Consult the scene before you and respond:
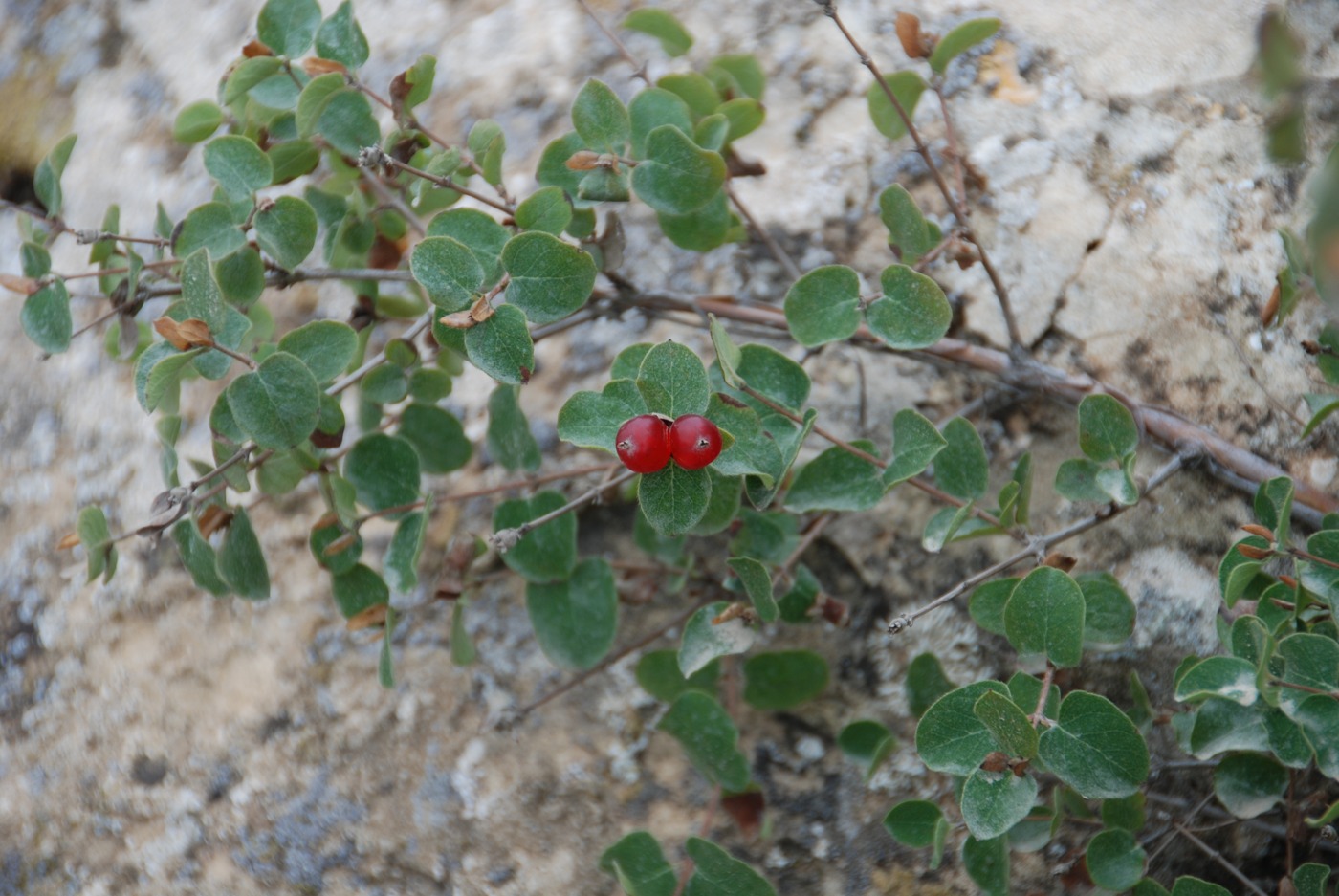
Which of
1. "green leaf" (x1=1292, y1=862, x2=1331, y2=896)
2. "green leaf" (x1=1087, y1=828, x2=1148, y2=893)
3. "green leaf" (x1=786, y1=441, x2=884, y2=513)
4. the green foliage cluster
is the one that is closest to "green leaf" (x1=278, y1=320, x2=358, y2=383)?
the green foliage cluster

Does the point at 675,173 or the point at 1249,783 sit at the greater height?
the point at 675,173

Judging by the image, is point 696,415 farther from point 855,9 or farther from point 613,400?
point 855,9

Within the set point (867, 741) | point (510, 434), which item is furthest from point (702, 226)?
point (867, 741)

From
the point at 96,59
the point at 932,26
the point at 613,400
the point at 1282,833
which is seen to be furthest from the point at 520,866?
the point at 96,59

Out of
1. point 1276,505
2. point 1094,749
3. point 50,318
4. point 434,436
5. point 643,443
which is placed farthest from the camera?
point 434,436

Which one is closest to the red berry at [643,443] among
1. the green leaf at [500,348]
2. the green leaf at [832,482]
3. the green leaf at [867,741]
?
the green leaf at [500,348]

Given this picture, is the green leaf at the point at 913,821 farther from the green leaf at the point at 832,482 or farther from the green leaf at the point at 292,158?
the green leaf at the point at 292,158

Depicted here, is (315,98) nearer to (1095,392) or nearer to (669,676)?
(669,676)
